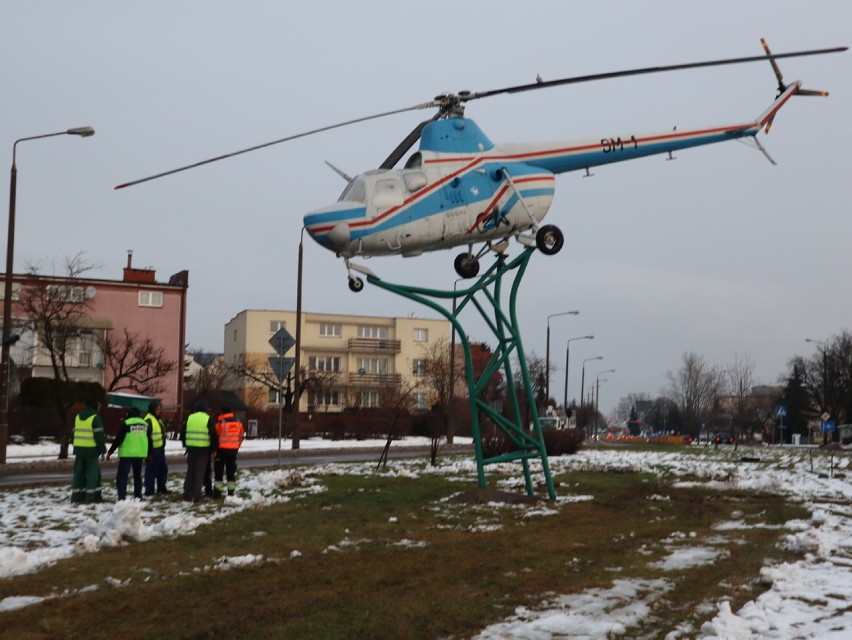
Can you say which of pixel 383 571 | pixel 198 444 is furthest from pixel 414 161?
pixel 383 571

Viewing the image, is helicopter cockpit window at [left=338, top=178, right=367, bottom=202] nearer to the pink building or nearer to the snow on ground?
the snow on ground

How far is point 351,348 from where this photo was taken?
91.4 meters

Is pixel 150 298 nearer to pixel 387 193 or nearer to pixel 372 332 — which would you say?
pixel 372 332

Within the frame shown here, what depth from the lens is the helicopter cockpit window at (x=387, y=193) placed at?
1511 cm

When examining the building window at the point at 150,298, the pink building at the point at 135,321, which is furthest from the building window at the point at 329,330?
the building window at the point at 150,298

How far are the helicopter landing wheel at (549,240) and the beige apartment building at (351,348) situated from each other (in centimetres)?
6932

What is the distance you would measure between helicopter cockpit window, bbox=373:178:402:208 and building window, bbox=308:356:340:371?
7486 centimetres

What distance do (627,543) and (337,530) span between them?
11.9 ft

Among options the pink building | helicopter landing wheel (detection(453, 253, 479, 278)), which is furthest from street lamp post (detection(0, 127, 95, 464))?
the pink building

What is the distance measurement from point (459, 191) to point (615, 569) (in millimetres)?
7396

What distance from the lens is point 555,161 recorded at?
1691 cm

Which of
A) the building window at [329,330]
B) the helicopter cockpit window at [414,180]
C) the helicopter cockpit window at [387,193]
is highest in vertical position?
the building window at [329,330]

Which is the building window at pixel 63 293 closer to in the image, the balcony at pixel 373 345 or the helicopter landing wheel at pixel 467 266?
the helicopter landing wheel at pixel 467 266

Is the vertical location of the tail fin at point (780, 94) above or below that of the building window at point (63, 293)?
above
